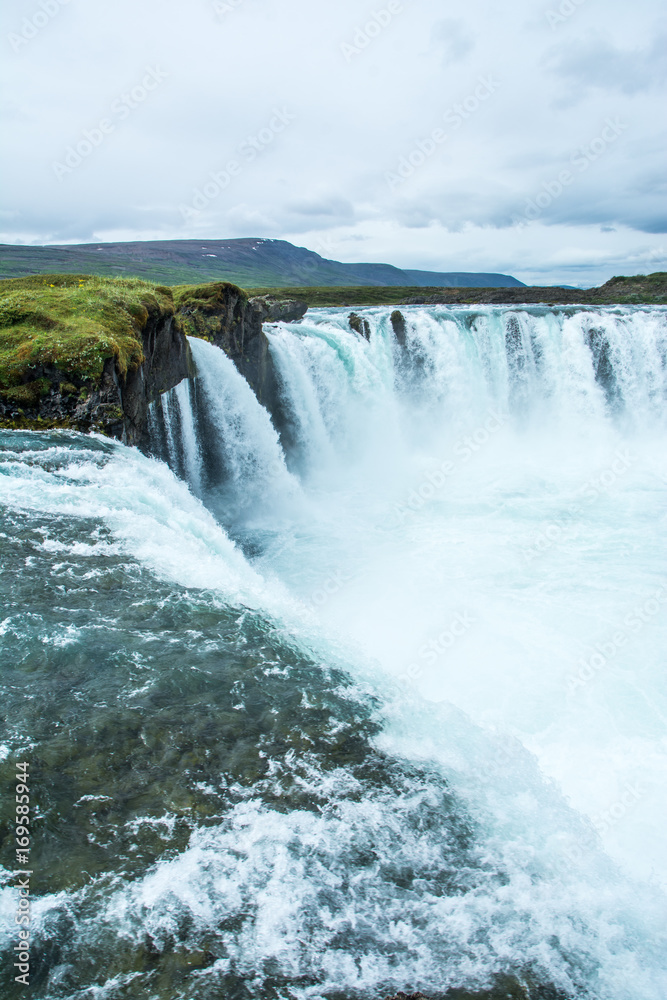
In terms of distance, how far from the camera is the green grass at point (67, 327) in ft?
33.9

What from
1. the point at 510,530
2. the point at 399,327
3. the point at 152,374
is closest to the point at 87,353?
the point at 152,374

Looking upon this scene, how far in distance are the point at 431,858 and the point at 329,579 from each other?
9.01 meters

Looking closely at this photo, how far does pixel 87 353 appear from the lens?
1044 cm

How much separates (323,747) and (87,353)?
28.3 feet

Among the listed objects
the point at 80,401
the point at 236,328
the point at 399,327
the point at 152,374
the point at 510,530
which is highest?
the point at 399,327

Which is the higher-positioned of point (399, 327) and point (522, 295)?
point (522, 295)

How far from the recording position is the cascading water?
3.76m

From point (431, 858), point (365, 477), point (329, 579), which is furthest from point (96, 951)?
point (365, 477)

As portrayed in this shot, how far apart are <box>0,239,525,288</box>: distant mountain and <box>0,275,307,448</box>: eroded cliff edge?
69987 millimetres

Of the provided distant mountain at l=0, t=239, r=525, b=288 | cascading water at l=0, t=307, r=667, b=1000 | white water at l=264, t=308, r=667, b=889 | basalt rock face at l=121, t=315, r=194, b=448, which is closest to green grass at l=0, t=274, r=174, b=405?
basalt rock face at l=121, t=315, r=194, b=448

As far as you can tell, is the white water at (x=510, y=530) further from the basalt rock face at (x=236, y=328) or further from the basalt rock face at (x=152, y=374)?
the basalt rock face at (x=152, y=374)

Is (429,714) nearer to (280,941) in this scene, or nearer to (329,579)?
(280,941)

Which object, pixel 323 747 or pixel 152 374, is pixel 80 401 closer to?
pixel 152 374

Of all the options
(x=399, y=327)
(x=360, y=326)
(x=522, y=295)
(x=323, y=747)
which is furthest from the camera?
(x=522, y=295)
